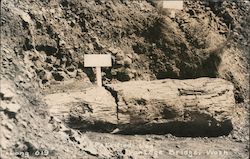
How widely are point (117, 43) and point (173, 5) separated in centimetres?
93

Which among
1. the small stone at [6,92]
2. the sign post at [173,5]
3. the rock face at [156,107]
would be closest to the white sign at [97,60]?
the rock face at [156,107]

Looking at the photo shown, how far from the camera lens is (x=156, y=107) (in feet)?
20.5

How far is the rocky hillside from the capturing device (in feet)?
18.5

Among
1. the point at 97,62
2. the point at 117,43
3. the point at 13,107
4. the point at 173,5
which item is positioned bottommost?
the point at 13,107

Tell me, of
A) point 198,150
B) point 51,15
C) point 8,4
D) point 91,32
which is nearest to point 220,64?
point 198,150

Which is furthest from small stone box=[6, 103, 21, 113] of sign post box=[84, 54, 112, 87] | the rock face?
sign post box=[84, 54, 112, 87]

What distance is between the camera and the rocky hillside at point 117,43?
5.64 meters

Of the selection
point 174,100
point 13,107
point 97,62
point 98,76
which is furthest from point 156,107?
point 13,107

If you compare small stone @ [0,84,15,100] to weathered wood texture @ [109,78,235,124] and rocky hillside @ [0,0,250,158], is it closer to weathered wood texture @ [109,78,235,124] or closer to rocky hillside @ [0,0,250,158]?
rocky hillside @ [0,0,250,158]

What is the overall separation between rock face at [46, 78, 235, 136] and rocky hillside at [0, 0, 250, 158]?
0.87 feet

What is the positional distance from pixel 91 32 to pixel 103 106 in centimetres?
103

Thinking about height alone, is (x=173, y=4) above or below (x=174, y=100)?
above

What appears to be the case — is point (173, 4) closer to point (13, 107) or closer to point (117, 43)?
point (117, 43)

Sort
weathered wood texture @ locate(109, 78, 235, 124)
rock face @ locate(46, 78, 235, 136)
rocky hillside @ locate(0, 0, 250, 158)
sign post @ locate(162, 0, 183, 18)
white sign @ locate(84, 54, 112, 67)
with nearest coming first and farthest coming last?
rocky hillside @ locate(0, 0, 250, 158), rock face @ locate(46, 78, 235, 136), weathered wood texture @ locate(109, 78, 235, 124), white sign @ locate(84, 54, 112, 67), sign post @ locate(162, 0, 183, 18)
